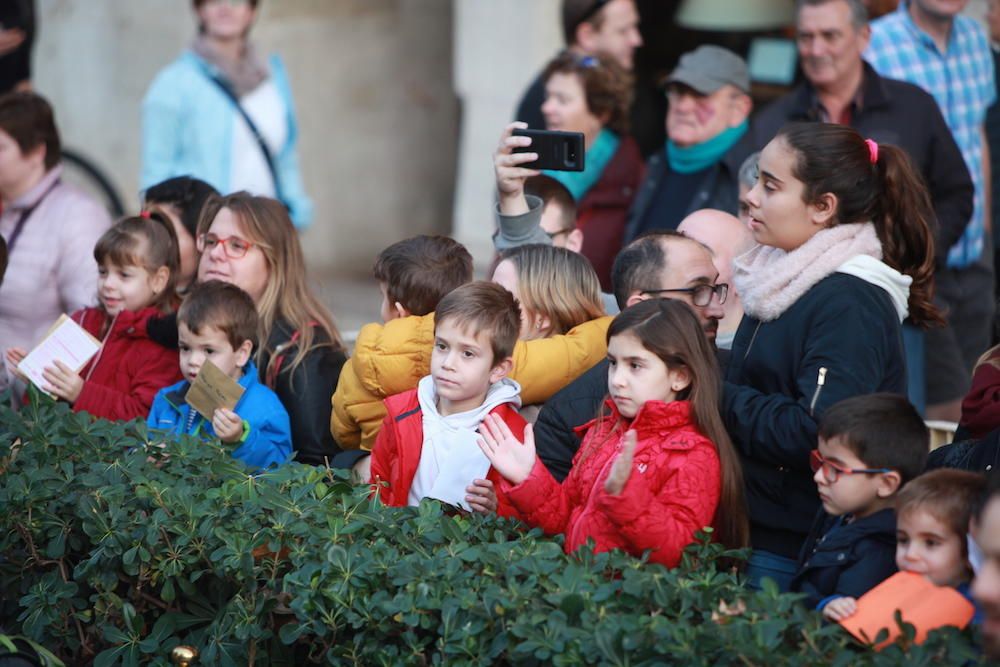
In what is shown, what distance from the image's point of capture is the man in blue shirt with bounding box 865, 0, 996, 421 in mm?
6580

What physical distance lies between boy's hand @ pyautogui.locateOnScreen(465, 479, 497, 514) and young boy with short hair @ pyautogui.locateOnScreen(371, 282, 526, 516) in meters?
0.08

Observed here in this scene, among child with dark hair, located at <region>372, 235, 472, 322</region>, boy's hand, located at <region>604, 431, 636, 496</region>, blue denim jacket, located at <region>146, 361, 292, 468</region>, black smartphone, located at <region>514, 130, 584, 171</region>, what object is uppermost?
black smartphone, located at <region>514, 130, 584, 171</region>

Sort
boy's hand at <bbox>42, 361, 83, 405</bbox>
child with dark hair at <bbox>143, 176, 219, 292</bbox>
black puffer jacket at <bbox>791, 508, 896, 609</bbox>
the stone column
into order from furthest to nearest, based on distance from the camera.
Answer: the stone column → child with dark hair at <bbox>143, 176, 219, 292</bbox> → boy's hand at <bbox>42, 361, 83, 405</bbox> → black puffer jacket at <bbox>791, 508, 896, 609</bbox>

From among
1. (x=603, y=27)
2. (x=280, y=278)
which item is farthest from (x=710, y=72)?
(x=280, y=278)

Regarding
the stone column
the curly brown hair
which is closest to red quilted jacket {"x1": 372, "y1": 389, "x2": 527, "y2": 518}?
the curly brown hair

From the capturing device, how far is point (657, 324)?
3656 millimetres

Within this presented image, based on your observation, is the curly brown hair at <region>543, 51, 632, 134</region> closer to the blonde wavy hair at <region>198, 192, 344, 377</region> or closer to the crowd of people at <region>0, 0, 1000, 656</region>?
the crowd of people at <region>0, 0, 1000, 656</region>

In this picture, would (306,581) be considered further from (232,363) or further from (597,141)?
(597,141)

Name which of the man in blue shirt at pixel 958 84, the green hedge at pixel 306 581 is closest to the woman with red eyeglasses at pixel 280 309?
the green hedge at pixel 306 581

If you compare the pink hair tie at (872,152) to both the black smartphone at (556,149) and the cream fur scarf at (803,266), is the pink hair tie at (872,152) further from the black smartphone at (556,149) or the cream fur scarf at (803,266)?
the black smartphone at (556,149)

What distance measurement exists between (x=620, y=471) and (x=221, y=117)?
424cm

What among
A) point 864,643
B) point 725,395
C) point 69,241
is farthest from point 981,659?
point 69,241

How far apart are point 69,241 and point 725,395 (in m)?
3.14

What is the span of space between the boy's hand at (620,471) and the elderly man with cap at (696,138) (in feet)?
9.71
